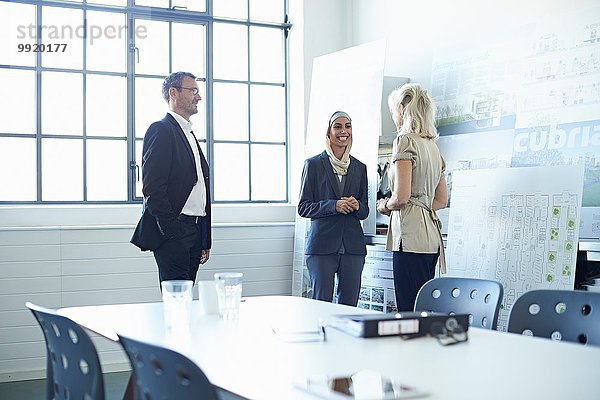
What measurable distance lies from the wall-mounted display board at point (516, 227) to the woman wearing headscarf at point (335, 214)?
557 millimetres

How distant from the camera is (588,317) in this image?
2.38m

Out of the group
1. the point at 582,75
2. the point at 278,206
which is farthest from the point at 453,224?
the point at 278,206

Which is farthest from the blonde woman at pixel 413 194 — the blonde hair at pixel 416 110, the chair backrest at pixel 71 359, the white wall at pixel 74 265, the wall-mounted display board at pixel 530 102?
the chair backrest at pixel 71 359

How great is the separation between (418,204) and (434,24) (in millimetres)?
1904

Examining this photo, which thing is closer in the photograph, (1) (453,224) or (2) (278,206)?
(1) (453,224)

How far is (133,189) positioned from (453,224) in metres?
2.61

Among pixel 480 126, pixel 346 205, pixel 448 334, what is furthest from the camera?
pixel 480 126

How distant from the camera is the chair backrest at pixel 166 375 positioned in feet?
4.34

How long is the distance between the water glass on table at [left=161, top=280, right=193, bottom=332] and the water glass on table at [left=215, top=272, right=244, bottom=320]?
158 mm

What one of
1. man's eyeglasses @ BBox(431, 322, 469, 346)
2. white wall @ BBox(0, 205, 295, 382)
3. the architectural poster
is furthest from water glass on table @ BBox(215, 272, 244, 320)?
white wall @ BBox(0, 205, 295, 382)

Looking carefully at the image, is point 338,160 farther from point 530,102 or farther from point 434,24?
point 434,24

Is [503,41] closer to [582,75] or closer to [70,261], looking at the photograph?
[582,75]

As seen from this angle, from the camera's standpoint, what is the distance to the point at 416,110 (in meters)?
→ 4.38

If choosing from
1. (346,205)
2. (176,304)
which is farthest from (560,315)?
(346,205)
